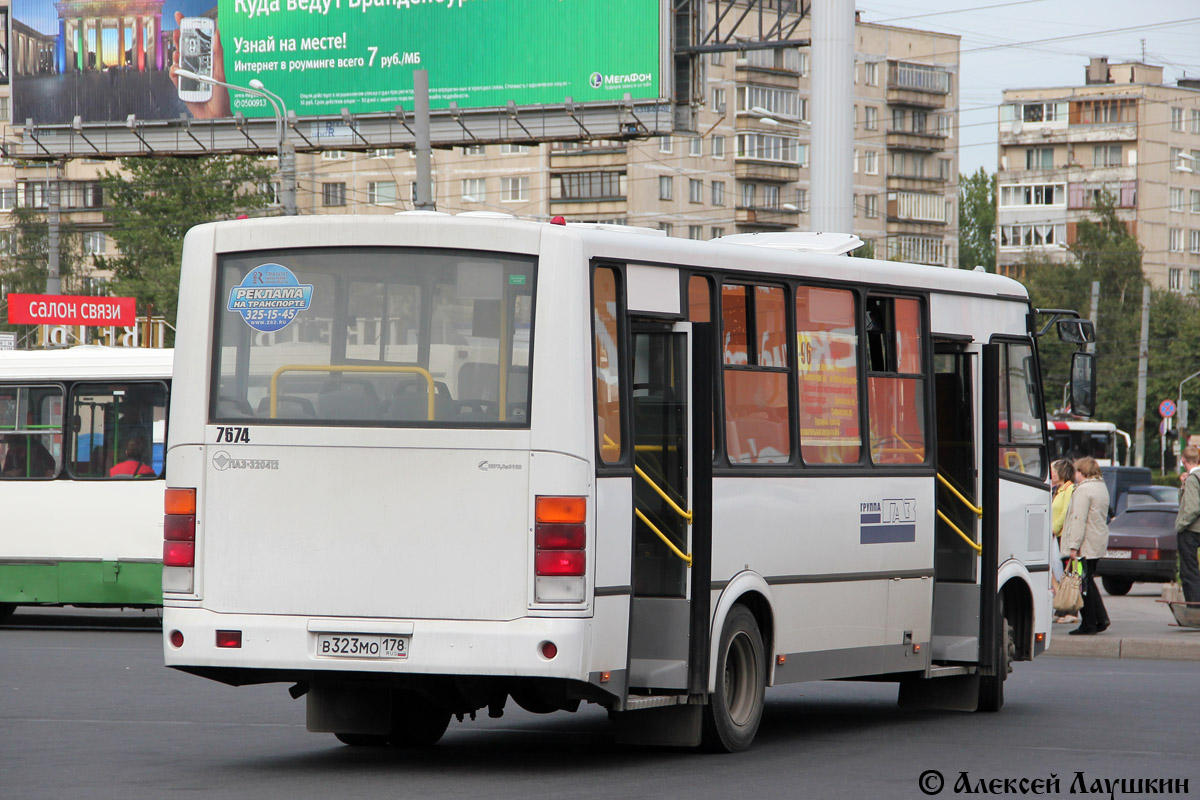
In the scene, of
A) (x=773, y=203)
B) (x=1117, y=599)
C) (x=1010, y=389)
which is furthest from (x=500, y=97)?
(x=773, y=203)

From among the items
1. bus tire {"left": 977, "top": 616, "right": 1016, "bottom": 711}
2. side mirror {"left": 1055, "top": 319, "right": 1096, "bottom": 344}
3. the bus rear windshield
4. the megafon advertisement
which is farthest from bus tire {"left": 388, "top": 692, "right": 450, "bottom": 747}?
the megafon advertisement

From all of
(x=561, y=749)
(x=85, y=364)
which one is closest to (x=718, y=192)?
(x=85, y=364)

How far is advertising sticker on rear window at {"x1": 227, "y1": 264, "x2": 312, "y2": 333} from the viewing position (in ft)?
33.4

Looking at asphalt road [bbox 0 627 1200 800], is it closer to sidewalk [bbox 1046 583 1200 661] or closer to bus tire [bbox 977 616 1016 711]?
bus tire [bbox 977 616 1016 711]

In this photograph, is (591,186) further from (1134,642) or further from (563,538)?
(563,538)

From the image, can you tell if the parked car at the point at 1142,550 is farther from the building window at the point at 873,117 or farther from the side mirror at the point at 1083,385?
the building window at the point at 873,117

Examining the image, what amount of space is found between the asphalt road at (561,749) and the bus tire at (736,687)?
0.43 feet

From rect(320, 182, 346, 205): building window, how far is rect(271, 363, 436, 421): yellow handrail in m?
89.3

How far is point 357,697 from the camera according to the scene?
1102cm

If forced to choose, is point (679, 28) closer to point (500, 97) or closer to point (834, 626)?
point (500, 97)

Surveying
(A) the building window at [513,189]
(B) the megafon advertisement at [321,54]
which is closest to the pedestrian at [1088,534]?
(B) the megafon advertisement at [321,54]

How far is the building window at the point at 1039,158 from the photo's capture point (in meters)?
121

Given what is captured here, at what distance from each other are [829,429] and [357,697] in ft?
10.4

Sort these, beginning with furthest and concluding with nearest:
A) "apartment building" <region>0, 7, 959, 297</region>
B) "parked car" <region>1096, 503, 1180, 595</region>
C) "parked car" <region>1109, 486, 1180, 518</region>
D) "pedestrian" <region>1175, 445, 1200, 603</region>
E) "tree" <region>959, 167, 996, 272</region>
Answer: "tree" <region>959, 167, 996, 272</region> < "apartment building" <region>0, 7, 959, 297</region> < "parked car" <region>1109, 486, 1180, 518</region> < "parked car" <region>1096, 503, 1180, 595</region> < "pedestrian" <region>1175, 445, 1200, 603</region>
